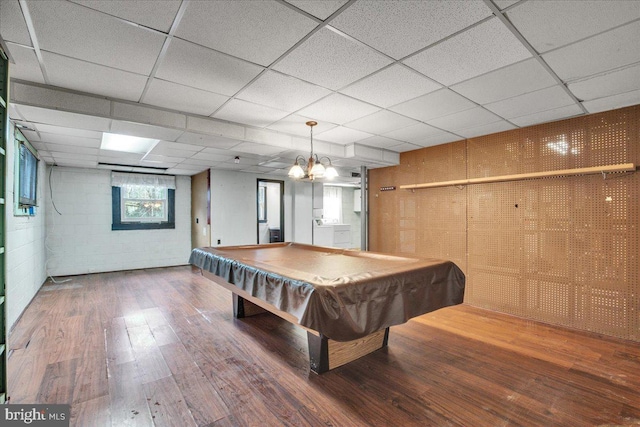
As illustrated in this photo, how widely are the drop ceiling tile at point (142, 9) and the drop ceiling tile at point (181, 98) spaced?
2.90ft

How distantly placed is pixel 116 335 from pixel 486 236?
469 cm

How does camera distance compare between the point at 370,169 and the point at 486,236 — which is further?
the point at 370,169

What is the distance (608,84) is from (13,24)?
430 cm

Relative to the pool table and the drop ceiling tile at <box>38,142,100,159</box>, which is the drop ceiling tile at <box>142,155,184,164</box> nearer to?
the drop ceiling tile at <box>38,142,100,159</box>

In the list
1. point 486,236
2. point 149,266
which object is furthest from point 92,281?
point 486,236

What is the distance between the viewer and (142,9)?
5.41 feet

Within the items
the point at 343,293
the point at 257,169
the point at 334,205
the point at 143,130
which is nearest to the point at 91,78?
the point at 143,130

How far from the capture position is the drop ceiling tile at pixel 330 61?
1988 mm

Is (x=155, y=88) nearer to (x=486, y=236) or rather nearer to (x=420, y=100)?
(x=420, y=100)

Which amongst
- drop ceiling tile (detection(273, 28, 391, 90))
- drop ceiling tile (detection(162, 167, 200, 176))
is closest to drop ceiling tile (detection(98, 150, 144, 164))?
drop ceiling tile (detection(162, 167, 200, 176))

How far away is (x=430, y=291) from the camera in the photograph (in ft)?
8.52

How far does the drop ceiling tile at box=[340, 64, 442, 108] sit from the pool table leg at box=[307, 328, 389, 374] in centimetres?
212

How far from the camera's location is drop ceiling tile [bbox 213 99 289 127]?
3146 millimetres

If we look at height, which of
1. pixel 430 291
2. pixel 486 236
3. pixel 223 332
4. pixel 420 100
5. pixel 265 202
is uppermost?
pixel 420 100
